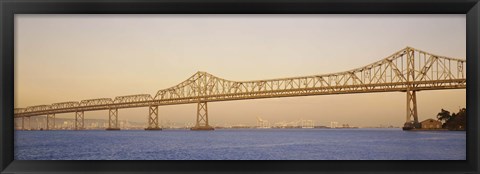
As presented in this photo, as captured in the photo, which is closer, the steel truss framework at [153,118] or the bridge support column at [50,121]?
the bridge support column at [50,121]

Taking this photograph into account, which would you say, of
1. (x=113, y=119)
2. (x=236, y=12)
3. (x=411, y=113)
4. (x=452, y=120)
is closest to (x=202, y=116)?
(x=113, y=119)

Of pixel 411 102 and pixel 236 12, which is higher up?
pixel 236 12

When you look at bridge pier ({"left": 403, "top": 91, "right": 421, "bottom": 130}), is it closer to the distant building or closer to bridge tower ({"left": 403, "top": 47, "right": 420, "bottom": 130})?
bridge tower ({"left": 403, "top": 47, "right": 420, "bottom": 130})

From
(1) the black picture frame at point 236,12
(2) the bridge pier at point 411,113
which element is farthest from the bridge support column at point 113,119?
(1) the black picture frame at point 236,12

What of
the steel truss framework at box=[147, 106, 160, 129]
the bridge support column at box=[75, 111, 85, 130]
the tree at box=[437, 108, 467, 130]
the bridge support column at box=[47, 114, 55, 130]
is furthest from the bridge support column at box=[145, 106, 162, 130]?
the tree at box=[437, 108, 467, 130]

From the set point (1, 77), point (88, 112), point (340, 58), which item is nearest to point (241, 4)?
point (1, 77)

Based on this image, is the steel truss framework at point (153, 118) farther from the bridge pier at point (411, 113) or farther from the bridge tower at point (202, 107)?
the bridge pier at point (411, 113)

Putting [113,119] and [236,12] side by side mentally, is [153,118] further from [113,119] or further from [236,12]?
[236,12]
